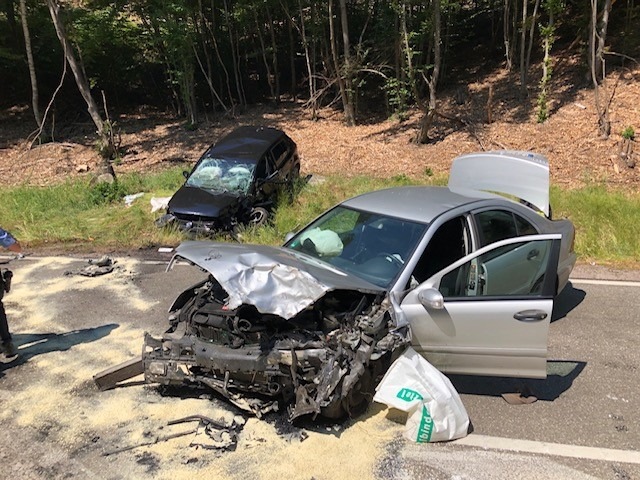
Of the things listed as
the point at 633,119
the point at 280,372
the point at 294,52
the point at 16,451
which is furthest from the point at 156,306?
the point at 294,52

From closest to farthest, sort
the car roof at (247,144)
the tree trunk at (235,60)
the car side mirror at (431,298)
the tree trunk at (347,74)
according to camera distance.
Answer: the car side mirror at (431,298) → the car roof at (247,144) → the tree trunk at (347,74) → the tree trunk at (235,60)

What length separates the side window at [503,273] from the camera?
4.31 metres

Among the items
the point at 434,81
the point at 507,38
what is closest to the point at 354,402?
the point at 434,81

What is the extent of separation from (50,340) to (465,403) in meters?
4.46

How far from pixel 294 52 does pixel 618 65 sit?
42.4 ft

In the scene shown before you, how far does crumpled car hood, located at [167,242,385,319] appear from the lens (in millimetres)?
3914

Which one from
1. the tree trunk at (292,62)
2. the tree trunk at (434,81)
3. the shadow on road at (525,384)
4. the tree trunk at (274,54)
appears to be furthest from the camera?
the tree trunk at (292,62)

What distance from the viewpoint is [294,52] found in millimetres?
23609

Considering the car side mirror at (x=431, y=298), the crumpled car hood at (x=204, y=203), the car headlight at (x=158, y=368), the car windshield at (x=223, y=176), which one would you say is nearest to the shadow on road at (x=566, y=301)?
the car side mirror at (x=431, y=298)

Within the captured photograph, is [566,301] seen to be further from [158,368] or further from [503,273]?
[158,368]

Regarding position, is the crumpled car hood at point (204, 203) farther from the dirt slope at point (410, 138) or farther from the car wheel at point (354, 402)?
the car wheel at point (354, 402)

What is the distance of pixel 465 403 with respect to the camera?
176 inches

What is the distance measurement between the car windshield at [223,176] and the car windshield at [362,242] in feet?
17.0

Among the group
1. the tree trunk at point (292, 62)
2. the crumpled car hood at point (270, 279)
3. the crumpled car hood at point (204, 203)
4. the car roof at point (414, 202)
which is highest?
the tree trunk at point (292, 62)
